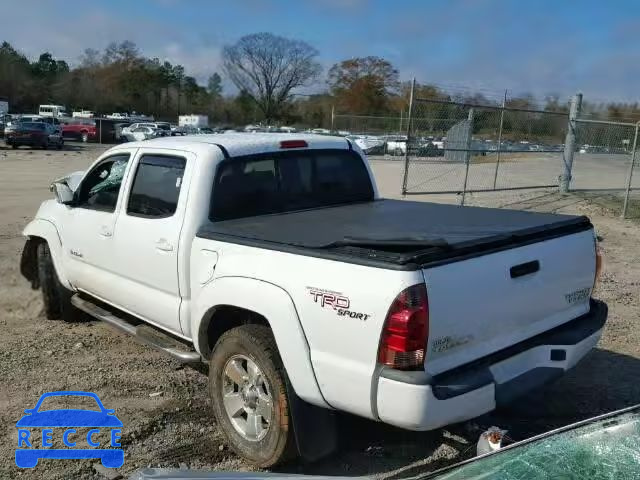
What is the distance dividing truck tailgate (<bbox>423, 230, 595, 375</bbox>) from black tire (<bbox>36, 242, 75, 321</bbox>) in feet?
13.2

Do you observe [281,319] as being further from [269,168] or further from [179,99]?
[179,99]

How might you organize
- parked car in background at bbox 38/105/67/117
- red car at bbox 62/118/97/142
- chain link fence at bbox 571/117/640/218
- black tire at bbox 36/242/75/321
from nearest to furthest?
1. black tire at bbox 36/242/75/321
2. chain link fence at bbox 571/117/640/218
3. red car at bbox 62/118/97/142
4. parked car in background at bbox 38/105/67/117

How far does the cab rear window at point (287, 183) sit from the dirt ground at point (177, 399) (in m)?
1.40

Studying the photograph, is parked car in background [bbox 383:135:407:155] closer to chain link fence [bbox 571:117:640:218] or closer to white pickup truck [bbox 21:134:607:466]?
chain link fence [bbox 571:117:640:218]

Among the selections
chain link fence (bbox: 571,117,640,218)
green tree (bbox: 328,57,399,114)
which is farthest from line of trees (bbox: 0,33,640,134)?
chain link fence (bbox: 571,117,640,218)

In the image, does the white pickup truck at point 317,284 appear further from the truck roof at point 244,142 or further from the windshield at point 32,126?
the windshield at point 32,126

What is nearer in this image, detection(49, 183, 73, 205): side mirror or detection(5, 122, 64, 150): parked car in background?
detection(49, 183, 73, 205): side mirror

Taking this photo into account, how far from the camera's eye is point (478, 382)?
313cm

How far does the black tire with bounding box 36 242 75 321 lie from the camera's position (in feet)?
19.6

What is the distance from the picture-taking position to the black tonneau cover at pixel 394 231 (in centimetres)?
310

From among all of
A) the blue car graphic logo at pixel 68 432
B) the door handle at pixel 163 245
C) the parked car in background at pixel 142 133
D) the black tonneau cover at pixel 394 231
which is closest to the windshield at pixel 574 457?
the black tonneau cover at pixel 394 231

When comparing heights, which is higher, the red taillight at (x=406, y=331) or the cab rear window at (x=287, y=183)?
the cab rear window at (x=287, y=183)

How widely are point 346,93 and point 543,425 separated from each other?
7343 cm

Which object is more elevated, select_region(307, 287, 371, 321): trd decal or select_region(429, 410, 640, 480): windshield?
select_region(307, 287, 371, 321): trd decal
